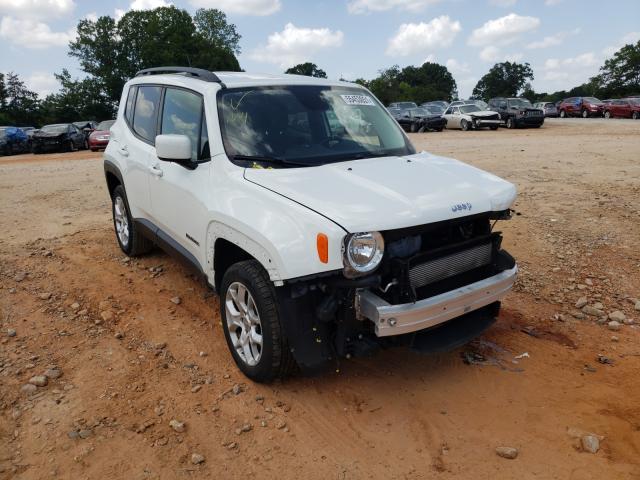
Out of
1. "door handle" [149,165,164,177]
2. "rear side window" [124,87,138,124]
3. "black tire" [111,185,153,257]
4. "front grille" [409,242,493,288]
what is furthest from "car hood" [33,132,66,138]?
"front grille" [409,242,493,288]

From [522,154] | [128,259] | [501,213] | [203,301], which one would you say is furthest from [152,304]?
[522,154]

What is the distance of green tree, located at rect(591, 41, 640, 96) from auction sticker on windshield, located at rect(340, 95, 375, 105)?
227 ft

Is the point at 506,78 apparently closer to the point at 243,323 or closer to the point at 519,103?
the point at 519,103

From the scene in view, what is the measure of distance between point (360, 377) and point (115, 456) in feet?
5.18

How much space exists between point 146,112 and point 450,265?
131 inches

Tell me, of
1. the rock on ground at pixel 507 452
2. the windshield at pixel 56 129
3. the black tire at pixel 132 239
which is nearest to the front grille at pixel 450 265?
the rock on ground at pixel 507 452

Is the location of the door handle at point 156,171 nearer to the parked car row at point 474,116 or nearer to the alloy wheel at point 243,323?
the alloy wheel at point 243,323

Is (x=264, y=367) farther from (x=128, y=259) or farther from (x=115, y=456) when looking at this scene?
(x=128, y=259)

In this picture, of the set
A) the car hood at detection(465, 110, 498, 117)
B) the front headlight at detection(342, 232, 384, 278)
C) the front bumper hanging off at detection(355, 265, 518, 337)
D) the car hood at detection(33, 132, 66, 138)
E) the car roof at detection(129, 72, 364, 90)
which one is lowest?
the front bumper hanging off at detection(355, 265, 518, 337)

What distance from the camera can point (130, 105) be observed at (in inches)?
214

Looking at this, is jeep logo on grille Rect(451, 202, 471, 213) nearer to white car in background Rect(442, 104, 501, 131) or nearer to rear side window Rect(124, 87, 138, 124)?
rear side window Rect(124, 87, 138, 124)

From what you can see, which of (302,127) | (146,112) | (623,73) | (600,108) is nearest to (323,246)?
(302,127)

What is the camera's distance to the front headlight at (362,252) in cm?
279

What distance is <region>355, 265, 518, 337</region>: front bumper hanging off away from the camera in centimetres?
284
